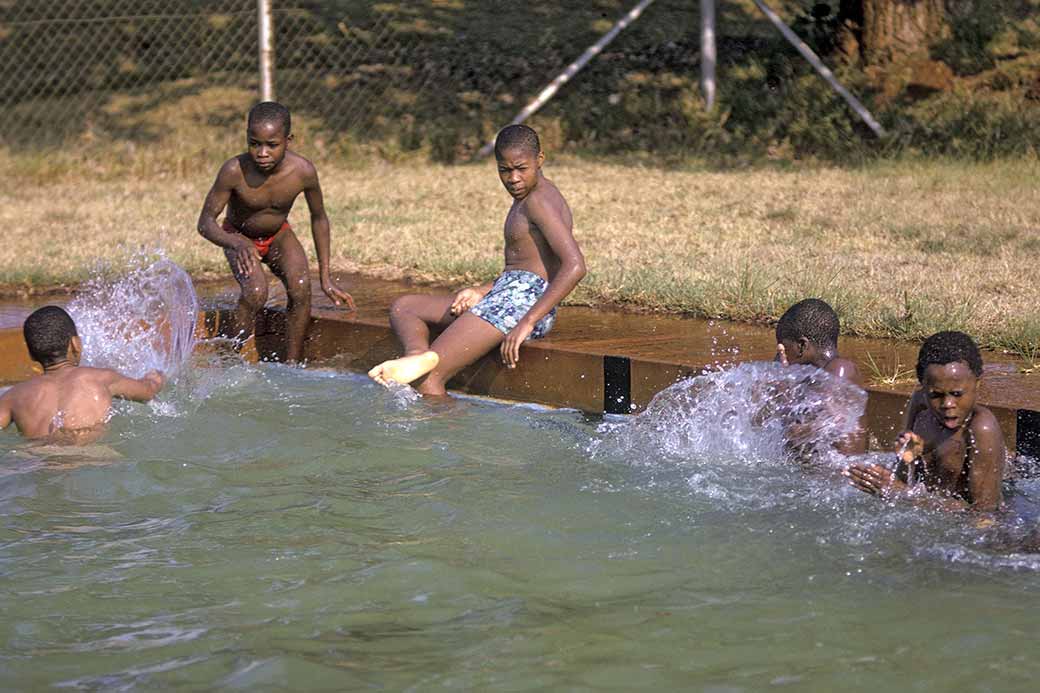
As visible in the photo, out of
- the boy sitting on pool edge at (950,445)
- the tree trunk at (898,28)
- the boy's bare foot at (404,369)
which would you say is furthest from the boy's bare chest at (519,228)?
the tree trunk at (898,28)

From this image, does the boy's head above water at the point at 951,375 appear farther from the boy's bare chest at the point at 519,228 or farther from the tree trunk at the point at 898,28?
the tree trunk at the point at 898,28

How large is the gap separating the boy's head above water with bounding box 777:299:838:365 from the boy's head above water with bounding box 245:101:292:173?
309cm

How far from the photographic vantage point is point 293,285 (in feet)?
24.8

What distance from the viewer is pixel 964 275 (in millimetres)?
8023

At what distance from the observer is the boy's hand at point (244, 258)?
726cm

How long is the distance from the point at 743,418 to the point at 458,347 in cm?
153

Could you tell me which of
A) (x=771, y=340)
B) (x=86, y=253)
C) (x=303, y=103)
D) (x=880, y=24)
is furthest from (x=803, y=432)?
(x=303, y=103)

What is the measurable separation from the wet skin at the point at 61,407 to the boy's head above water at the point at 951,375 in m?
3.44

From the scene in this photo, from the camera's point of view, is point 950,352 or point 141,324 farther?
point 141,324

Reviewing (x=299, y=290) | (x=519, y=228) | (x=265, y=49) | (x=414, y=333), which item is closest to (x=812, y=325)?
(x=519, y=228)

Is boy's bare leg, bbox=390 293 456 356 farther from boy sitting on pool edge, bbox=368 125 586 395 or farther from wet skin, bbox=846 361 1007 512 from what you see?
wet skin, bbox=846 361 1007 512

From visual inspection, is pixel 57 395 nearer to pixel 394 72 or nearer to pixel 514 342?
pixel 514 342

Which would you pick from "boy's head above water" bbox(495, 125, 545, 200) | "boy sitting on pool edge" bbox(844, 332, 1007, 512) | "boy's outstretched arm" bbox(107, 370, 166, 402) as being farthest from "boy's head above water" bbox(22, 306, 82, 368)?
"boy sitting on pool edge" bbox(844, 332, 1007, 512)

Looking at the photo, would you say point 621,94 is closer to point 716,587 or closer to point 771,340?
point 771,340
